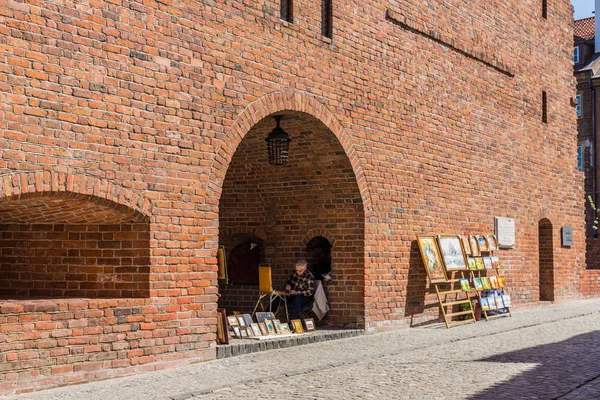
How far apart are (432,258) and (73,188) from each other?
24.6ft

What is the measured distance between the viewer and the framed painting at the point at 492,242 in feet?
53.1

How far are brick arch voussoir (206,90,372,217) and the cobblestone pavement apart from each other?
7.19ft

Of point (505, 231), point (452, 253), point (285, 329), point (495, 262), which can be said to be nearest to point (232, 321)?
point (285, 329)

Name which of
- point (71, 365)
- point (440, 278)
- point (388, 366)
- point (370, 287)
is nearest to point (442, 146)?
point (440, 278)

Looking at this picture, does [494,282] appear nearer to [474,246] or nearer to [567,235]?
[474,246]

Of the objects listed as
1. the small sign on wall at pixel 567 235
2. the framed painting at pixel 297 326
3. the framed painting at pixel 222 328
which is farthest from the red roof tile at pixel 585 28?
the framed painting at pixel 222 328

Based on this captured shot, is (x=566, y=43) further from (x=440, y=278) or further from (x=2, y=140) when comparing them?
(x=2, y=140)

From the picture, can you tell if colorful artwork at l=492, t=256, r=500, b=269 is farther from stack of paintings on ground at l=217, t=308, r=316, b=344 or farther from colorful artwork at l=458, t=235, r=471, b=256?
stack of paintings on ground at l=217, t=308, r=316, b=344

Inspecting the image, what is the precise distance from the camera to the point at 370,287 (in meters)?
13.1

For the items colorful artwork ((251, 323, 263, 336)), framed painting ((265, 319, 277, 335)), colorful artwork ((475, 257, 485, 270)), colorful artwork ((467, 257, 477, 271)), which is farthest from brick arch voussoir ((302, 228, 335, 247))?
colorful artwork ((475, 257, 485, 270))

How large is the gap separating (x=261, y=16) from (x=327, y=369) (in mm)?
4723

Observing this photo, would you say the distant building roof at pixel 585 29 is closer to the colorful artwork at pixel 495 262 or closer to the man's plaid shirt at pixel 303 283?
the colorful artwork at pixel 495 262

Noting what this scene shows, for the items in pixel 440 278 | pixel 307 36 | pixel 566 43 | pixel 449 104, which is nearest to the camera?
pixel 307 36

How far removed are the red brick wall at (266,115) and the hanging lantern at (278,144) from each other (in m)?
0.57
